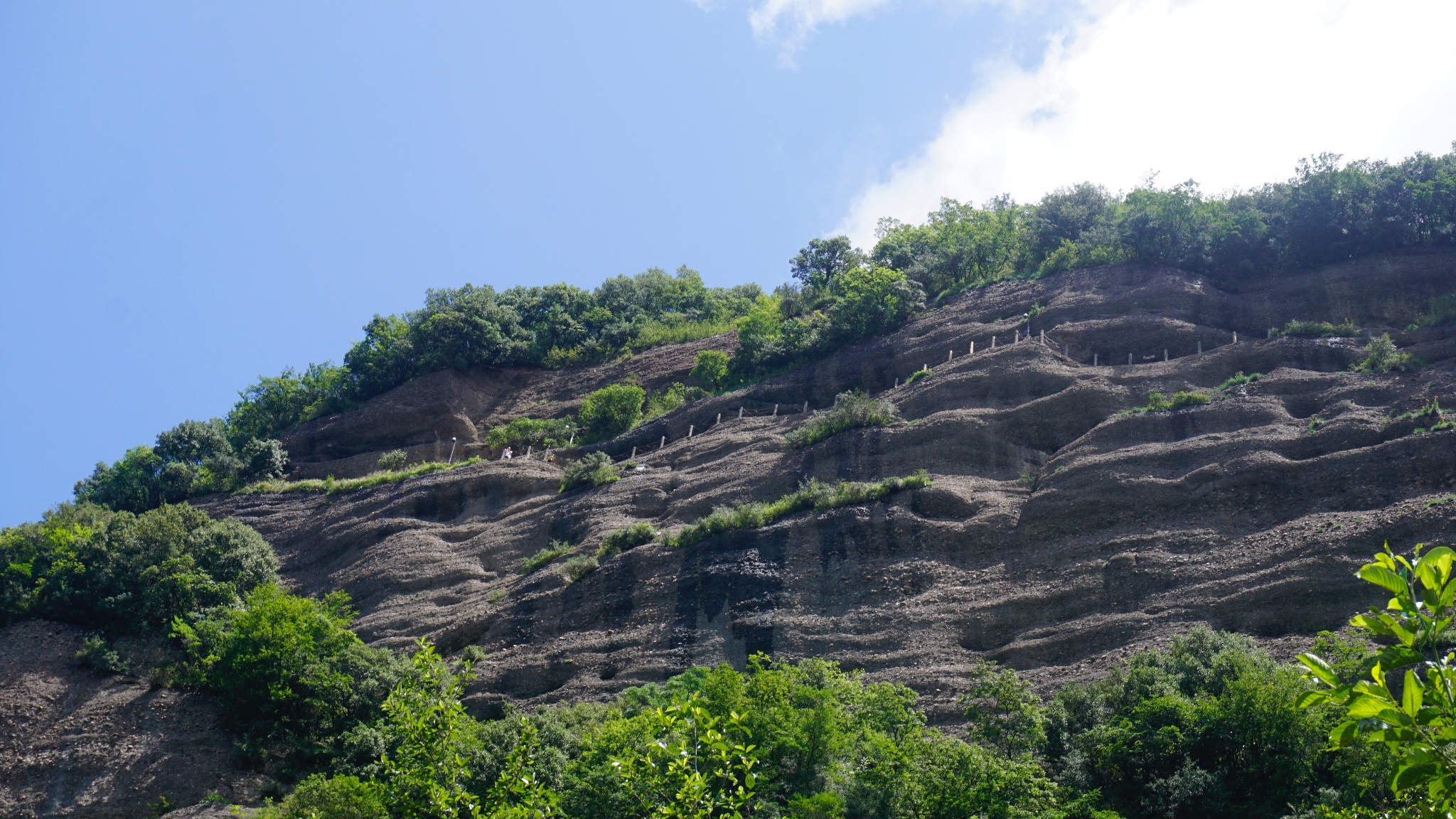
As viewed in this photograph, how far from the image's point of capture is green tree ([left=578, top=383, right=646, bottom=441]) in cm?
5812

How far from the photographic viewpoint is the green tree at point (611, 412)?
2288 inches

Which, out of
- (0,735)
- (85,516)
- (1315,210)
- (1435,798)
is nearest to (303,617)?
(0,735)

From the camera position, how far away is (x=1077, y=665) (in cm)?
3092

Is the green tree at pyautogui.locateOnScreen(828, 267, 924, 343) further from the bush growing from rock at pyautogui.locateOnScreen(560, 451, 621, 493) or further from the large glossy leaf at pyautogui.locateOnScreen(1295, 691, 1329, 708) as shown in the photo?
the large glossy leaf at pyautogui.locateOnScreen(1295, 691, 1329, 708)

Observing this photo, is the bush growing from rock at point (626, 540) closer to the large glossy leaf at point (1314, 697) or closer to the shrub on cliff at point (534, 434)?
the shrub on cliff at point (534, 434)

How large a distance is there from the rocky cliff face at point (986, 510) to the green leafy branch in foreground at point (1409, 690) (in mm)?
23914

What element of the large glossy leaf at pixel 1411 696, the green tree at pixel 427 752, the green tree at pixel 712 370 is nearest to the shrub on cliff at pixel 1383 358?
the green tree at pixel 712 370

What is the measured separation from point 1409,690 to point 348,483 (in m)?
53.7

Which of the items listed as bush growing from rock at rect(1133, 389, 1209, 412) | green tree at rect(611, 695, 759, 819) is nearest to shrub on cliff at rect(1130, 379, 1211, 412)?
bush growing from rock at rect(1133, 389, 1209, 412)

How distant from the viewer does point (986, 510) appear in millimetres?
37906

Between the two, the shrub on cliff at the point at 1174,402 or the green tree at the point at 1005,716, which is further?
the shrub on cliff at the point at 1174,402

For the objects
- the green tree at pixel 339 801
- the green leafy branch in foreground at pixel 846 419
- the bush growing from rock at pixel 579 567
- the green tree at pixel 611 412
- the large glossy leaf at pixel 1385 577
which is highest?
the green tree at pixel 611 412

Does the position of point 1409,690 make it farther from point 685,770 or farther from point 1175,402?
point 1175,402

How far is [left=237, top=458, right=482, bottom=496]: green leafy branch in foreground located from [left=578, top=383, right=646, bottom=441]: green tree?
19.7ft
